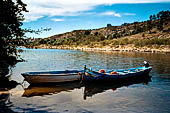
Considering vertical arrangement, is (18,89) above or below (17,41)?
below

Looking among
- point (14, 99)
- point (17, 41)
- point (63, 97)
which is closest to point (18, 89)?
point (14, 99)

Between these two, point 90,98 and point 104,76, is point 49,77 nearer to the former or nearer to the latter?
point 90,98

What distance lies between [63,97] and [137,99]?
19.0ft

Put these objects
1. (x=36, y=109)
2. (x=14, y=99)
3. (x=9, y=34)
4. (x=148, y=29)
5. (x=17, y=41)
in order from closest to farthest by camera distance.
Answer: (x=9, y=34) → (x=17, y=41) → (x=36, y=109) → (x=14, y=99) → (x=148, y=29)

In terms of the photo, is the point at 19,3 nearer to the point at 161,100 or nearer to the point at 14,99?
the point at 14,99

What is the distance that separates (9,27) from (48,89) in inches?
365

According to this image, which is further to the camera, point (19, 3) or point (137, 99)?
point (137, 99)

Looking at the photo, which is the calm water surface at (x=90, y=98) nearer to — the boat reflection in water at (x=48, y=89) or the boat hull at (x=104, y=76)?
the boat reflection in water at (x=48, y=89)

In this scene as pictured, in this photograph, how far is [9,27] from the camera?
29.8 feet

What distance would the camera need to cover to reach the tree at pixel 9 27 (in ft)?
28.0

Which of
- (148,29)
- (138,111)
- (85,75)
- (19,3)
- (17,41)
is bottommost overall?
(138,111)

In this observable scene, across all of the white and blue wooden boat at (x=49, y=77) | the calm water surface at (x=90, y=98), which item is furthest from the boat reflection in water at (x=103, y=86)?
the white and blue wooden boat at (x=49, y=77)

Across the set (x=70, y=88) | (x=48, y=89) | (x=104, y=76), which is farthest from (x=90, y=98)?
(x=104, y=76)

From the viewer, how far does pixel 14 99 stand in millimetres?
13680
